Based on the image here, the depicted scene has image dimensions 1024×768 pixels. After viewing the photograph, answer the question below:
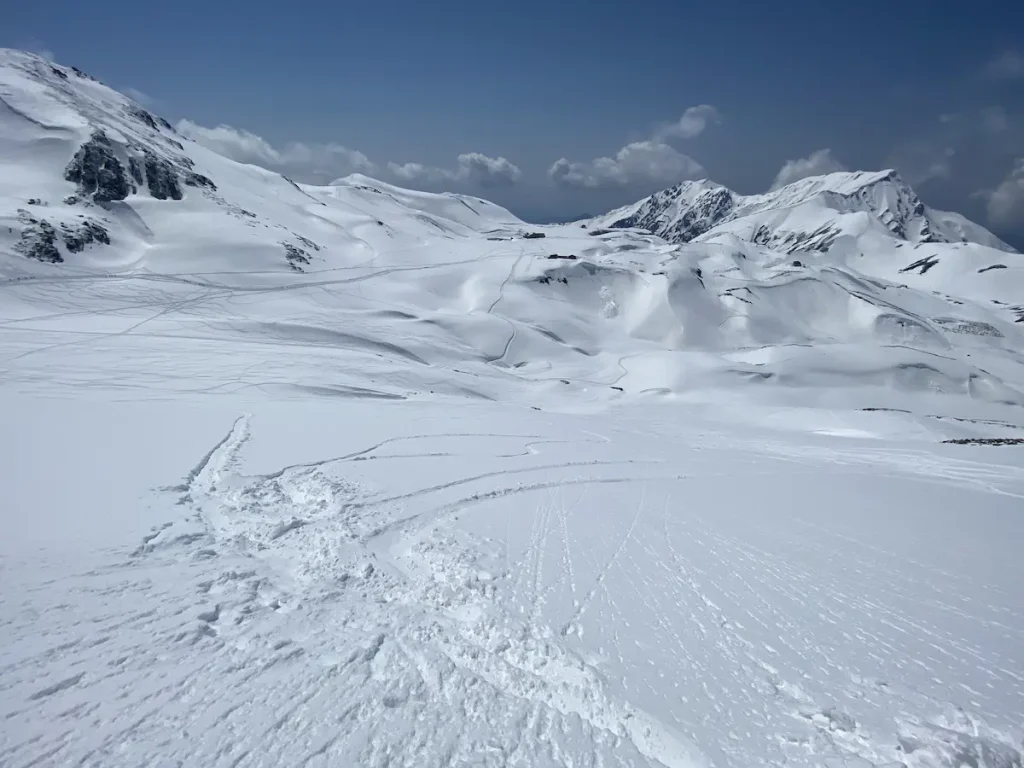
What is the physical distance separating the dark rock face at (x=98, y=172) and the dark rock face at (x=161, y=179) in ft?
9.30

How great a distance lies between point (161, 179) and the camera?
63.3 m

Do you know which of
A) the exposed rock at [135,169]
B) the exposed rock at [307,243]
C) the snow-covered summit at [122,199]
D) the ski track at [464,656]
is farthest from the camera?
the exposed rock at [307,243]

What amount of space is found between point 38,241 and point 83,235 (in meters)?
5.22

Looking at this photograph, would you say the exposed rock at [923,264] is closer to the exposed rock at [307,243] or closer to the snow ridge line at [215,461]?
the exposed rock at [307,243]

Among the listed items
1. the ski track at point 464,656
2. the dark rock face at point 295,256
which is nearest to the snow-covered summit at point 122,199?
the dark rock face at point 295,256

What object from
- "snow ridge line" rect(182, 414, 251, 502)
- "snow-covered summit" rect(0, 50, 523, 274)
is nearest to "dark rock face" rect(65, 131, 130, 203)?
"snow-covered summit" rect(0, 50, 523, 274)

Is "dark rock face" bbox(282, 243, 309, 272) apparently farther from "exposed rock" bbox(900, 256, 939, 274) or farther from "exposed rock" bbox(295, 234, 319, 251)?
"exposed rock" bbox(900, 256, 939, 274)

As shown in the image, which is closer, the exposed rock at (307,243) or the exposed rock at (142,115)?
the exposed rock at (307,243)

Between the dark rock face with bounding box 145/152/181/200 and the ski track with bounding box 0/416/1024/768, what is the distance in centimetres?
7129

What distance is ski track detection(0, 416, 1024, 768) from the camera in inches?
154

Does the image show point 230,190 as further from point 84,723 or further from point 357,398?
point 84,723

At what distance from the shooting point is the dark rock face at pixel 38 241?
134 ft

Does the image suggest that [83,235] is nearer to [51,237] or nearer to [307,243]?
[51,237]

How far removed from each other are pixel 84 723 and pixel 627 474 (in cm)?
1079
